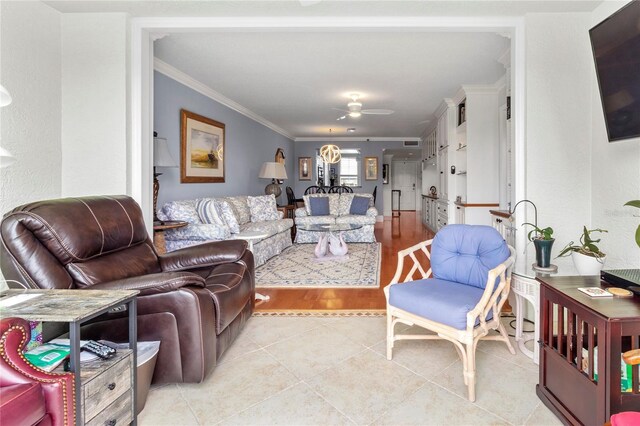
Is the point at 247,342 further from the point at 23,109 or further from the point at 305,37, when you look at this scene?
the point at 305,37

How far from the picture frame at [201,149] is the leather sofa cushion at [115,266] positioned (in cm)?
243

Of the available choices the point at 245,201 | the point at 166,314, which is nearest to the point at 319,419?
the point at 166,314

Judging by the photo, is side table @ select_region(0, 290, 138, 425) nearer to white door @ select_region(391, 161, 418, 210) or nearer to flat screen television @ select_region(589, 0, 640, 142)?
flat screen television @ select_region(589, 0, 640, 142)

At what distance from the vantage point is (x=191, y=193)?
15.9ft

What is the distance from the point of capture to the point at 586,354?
1.53m

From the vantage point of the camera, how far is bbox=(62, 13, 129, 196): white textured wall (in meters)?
2.75

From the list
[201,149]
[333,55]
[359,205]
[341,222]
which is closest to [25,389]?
[333,55]

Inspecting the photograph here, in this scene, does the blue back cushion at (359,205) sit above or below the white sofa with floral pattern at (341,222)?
above

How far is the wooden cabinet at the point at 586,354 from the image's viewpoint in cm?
132

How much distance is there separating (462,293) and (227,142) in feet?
15.8

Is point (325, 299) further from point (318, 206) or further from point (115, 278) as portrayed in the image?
point (318, 206)

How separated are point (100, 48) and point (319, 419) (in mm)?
3013

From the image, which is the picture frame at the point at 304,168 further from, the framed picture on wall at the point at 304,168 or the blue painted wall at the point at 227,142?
the blue painted wall at the point at 227,142

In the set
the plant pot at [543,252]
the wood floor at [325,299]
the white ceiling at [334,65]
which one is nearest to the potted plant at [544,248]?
the plant pot at [543,252]
